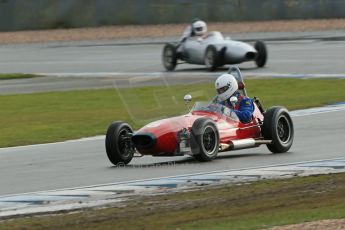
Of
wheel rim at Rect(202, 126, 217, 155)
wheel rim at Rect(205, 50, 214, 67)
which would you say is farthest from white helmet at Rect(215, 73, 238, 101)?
wheel rim at Rect(205, 50, 214, 67)

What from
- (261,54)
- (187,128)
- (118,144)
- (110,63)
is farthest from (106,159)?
(110,63)

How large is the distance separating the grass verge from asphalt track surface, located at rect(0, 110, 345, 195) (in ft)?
5.71

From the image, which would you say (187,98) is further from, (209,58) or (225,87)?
(209,58)

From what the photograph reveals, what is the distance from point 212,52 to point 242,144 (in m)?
18.8

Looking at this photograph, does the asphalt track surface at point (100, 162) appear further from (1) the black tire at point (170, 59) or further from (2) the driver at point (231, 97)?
(1) the black tire at point (170, 59)

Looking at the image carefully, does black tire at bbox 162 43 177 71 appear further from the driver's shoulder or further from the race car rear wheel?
the driver's shoulder

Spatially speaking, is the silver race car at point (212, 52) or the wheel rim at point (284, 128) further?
the silver race car at point (212, 52)

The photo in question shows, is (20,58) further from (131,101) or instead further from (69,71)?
(131,101)

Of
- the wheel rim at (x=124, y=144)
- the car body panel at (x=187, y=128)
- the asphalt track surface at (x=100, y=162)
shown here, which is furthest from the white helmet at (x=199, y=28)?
the wheel rim at (x=124, y=144)

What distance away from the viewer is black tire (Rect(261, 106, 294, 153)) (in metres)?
14.9

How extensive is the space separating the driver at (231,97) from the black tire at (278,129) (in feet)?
0.86

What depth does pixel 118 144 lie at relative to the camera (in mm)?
14188

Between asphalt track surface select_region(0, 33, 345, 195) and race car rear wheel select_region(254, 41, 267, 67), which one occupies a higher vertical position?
race car rear wheel select_region(254, 41, 267, 67)

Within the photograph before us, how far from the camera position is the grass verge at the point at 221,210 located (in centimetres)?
973
